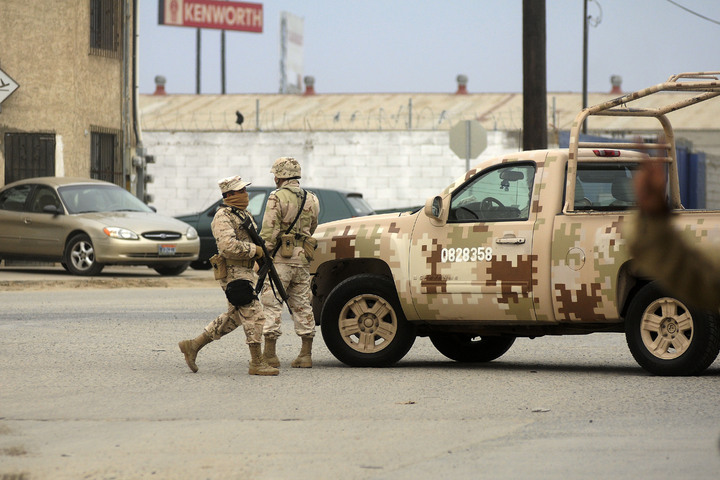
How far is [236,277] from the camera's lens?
10.1m

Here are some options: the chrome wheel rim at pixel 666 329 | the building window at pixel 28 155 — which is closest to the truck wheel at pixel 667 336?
the chrome wheel rim at pixel 666 329

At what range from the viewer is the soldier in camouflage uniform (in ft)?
8.02

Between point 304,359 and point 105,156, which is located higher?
point 105,156

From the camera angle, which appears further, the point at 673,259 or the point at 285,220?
the point at 285,220

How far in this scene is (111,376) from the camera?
9.99 meters

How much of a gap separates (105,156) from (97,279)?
22.9 ft

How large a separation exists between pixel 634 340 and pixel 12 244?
15373 mm

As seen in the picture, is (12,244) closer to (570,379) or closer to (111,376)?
(111,376)

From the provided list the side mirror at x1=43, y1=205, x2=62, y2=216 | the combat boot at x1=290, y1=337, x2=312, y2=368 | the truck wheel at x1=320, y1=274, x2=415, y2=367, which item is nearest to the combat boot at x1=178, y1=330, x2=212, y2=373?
the combat boot at x1=290, y1=337, x2=312, y2=368

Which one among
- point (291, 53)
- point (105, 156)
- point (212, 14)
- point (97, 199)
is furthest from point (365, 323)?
point (291, 53)

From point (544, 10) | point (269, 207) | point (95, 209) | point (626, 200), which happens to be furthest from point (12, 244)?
point (626, 200)

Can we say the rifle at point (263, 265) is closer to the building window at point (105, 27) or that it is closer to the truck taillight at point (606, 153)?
the truck taillight at point (606, 153)

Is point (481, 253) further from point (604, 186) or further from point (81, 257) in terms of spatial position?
point (81, 257)

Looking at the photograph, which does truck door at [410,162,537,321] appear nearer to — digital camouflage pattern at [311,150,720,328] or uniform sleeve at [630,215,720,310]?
digital camouflage pattern at [311,150,720,328]
